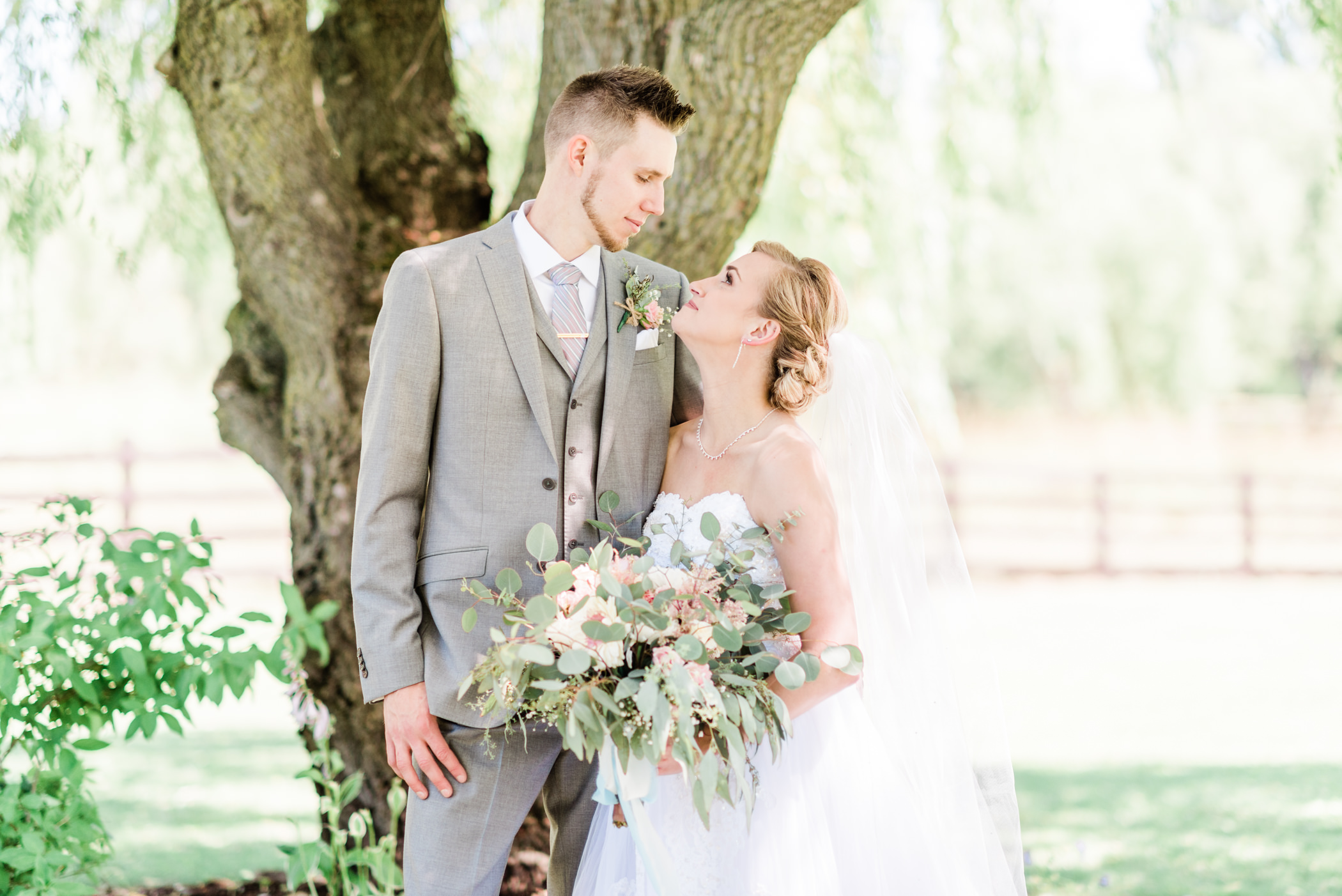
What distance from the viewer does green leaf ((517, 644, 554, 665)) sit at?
1.74 meters

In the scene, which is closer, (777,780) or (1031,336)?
(777,780)

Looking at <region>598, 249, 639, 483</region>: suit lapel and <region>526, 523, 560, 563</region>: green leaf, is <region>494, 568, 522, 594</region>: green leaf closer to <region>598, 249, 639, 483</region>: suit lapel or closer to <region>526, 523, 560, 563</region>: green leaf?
<region>526, 523, 560, 563</region>: green leaf

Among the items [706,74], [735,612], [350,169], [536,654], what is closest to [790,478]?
[735,612]

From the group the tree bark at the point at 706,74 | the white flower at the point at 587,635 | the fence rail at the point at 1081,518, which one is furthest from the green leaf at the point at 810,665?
the fence rail at the point at 1081,518

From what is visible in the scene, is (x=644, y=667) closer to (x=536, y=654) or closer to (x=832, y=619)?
(x=536, y=654)

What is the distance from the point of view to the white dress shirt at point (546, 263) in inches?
89.7

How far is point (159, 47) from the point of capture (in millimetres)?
4336

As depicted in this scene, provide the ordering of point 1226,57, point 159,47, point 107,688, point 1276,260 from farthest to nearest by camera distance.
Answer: point 1276,260, point 1226,57, point 159,47, point 107,688

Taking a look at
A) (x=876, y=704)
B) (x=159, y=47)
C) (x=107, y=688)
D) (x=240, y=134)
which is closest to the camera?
(x=876, y=704)

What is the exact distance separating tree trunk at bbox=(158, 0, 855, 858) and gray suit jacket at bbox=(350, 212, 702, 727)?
0.93 metres

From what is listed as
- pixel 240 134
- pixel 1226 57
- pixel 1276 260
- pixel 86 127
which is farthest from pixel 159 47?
pixel 1276 260

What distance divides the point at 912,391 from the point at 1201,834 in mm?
2882

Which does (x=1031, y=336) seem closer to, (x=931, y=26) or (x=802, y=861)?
(x=931, y=26)

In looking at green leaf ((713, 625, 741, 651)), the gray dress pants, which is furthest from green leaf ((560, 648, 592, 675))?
the gray dress pants
